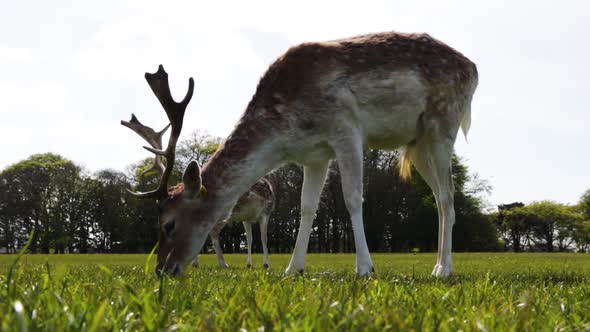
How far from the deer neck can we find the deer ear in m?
0.20

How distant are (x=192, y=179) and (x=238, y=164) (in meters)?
0.56

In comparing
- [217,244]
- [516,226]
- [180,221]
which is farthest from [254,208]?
[516,226]

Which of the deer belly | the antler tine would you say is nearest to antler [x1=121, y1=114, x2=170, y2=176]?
the antler tine

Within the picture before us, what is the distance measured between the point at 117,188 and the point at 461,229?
40604 mm

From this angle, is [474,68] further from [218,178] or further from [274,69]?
[218,178]

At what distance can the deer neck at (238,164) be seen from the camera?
19.8 feet

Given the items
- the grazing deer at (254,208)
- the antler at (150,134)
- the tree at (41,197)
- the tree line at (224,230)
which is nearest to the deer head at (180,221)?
the antler at (150,134)

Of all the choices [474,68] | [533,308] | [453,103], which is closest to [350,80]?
[453,103]

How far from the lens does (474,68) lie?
764 cm

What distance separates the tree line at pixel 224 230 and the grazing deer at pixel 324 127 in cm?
4857

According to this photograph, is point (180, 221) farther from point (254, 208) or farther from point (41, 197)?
point (41, 197)

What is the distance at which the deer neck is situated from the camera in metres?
6.03

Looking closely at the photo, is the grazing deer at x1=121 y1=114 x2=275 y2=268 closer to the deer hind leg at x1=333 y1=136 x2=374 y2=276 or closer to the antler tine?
the antler tine

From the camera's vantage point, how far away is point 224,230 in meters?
56.6
